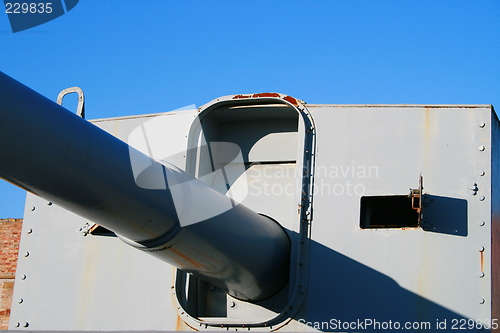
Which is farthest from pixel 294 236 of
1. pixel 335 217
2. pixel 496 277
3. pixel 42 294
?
pixel 42 294

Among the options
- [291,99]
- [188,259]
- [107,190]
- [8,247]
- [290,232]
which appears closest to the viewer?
[107,190]

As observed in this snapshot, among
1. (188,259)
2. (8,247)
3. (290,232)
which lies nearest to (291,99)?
(290,232)

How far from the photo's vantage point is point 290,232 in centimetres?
416

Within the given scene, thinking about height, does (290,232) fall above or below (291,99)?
below

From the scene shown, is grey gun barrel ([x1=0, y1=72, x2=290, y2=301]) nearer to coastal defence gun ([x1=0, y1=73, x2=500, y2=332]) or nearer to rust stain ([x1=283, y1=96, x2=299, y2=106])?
coastal defence gun ([x1=0, y1=73, x2=500, y2=332])

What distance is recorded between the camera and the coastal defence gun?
3.57 m

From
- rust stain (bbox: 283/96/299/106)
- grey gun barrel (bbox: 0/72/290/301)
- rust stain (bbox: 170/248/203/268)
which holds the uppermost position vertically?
rust stain (bbox: 283/96/299/106)

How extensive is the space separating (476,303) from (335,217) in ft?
3.02

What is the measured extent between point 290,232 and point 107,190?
1.95 m

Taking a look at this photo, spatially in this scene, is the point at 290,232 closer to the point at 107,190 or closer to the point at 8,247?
the point at 107,190

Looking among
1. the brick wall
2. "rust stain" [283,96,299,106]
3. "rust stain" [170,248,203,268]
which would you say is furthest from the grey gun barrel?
the brick wall

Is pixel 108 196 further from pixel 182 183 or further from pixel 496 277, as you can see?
pixel 496 277

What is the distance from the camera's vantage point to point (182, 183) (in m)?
2.84

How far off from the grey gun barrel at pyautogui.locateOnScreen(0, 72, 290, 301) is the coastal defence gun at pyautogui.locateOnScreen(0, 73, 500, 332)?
0.06 feet
